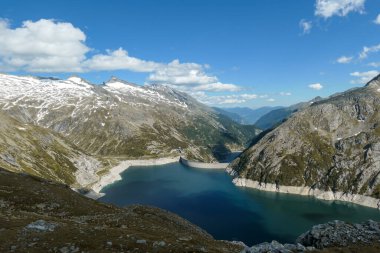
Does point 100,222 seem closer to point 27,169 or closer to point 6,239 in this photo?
point 6,239

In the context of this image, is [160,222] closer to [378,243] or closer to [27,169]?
[378,243]

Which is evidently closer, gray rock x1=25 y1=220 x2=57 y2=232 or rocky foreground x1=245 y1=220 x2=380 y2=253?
rocky foreground x1=245 y1=220 x2=380 y2=253

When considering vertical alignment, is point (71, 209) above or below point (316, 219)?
above

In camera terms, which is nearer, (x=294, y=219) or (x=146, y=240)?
(x=146, y=240)

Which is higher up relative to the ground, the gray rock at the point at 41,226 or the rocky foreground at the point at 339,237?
the rocky foreground at the point at 339,237

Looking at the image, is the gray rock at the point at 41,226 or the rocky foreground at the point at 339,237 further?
the gray rock at the point at 41,226

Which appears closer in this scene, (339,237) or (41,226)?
(339,237)

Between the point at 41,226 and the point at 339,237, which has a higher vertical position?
the point at 339,237

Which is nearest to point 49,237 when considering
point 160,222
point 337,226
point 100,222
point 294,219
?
point 100,222

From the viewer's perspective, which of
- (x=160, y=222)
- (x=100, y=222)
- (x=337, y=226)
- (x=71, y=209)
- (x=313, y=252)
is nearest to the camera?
(x=313, y=252)

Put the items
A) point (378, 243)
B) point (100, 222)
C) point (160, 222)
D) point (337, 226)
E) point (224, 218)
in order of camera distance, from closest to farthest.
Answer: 1. point (378, 243)
2. point (337, 226)
3. point (100, 222)
4. point (160, 222)
5. point (224, 218)

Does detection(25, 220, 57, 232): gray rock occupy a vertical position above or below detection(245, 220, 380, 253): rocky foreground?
below
